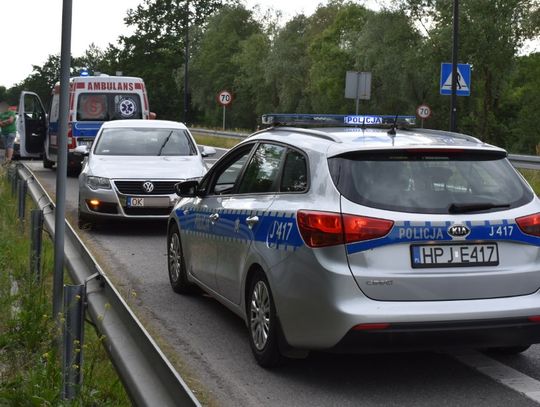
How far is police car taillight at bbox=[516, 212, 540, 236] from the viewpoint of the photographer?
558 centimetres

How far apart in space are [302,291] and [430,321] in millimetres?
727

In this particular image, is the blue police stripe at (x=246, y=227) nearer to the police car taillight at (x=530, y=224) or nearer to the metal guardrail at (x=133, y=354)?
the metal guardrail at (x=133, y=354)

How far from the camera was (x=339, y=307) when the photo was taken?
5.26m

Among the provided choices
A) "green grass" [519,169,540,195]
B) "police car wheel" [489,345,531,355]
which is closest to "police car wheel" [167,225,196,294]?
"police car wheel" [489,345,531,355]

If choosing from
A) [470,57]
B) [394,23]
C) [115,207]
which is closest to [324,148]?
[115,207]

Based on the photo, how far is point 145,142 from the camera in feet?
47.8

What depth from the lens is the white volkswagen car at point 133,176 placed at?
1280 centimetres

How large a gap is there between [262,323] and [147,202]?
7.01m

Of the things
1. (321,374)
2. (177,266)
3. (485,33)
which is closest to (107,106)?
(177,266)

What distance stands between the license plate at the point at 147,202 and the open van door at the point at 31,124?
463 inches

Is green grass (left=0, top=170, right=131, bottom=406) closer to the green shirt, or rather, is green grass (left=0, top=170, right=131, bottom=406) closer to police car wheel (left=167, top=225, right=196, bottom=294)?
police car wheel (left=167, top=225, right=196, bottom=294)

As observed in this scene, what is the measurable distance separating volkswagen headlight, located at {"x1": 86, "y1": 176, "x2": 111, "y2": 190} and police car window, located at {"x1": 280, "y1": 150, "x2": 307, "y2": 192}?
22.8 ft

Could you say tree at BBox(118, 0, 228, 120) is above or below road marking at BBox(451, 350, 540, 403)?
above

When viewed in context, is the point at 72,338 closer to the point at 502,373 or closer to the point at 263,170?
the point at 263,170
